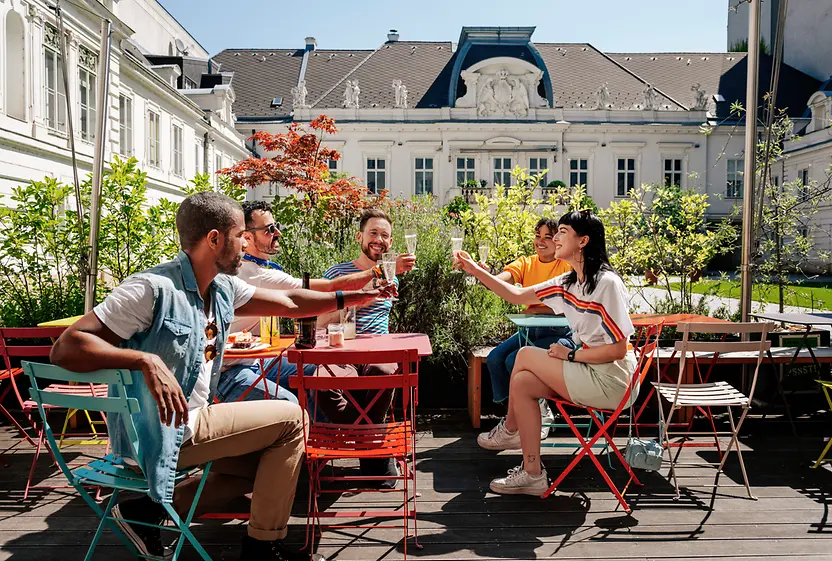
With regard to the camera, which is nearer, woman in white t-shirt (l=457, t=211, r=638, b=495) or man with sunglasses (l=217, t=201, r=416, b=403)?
woman in white t-shirt (l=457, t=211, r=638, b=495)

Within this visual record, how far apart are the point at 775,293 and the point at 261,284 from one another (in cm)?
1373

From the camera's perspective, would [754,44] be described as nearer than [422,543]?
No

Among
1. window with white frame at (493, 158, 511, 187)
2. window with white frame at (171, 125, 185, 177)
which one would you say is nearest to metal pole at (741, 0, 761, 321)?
window with white frame at (171, 125, 185, 177)

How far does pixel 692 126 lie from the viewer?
1372 inches

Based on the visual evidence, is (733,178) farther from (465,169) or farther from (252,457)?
(252,457)

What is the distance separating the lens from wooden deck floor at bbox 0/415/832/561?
3.19 meters

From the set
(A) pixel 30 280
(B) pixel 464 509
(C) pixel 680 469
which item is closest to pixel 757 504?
(C) pixel 680 469

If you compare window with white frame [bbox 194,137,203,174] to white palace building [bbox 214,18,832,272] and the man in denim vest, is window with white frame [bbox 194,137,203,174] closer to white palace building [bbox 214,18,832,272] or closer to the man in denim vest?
white palace building [bbox 214,18,832,272]

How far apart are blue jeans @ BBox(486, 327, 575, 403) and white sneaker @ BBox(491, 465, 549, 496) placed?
1.03 meters

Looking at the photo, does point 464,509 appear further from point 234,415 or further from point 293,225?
point 293,225

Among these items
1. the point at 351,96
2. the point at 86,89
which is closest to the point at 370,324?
the point at 86,89

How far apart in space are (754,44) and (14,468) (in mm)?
6250

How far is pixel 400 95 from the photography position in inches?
1382

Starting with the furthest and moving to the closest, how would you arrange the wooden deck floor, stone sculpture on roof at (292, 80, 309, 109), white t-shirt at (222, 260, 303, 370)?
stone sculpture on roof at (292, 80, 309, 109), white t-shirt at (222, 260, 303, 370), the wooden deck floor
